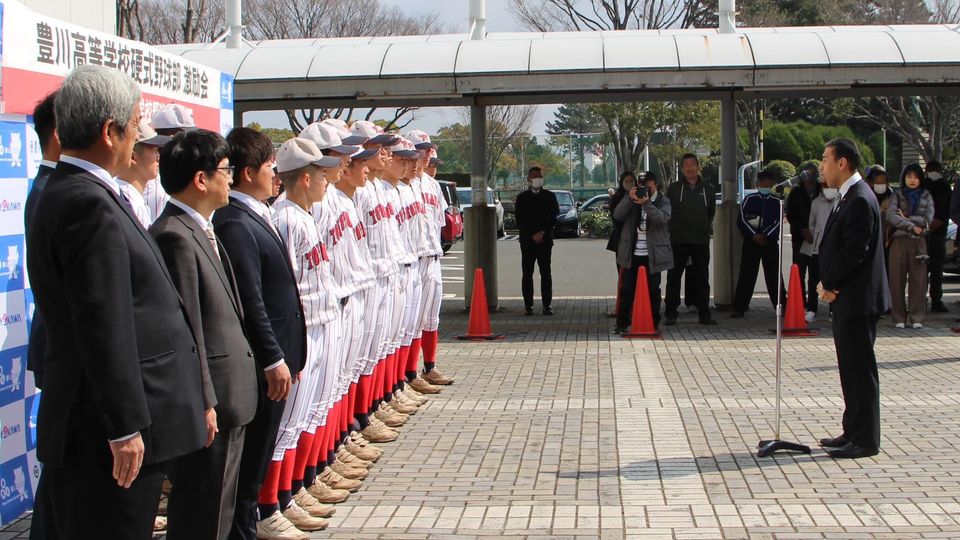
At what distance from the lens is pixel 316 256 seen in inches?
247

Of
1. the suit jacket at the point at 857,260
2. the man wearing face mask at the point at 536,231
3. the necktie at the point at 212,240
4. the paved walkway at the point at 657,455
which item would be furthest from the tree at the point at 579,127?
the necktie at the point at 212,240

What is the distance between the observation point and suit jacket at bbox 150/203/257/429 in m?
4.26

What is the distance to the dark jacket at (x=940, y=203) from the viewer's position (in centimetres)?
1523

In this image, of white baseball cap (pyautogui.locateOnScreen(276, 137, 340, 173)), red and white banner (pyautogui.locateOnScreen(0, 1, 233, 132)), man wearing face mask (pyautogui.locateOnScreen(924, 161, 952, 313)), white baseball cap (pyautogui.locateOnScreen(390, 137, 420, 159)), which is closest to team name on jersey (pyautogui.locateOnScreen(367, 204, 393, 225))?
white baseball cap (pyautogui.locateOnScreen(390, 137, 420, 159))

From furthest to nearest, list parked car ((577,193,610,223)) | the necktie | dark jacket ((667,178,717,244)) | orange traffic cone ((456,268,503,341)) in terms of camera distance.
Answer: parked car ((577,193,610,223)) → dark jacket ((667,178,717,244)) → orange traffic cone ((456,268,503,341)) → the necktie

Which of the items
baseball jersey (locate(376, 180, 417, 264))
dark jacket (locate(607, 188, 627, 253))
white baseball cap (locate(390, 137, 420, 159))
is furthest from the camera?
dark jacket (locate(607, 188, 627, 253))

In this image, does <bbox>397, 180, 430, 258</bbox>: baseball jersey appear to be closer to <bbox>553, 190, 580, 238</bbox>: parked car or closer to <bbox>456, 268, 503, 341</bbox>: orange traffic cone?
<bbox>456, 268, 503, 341</bbox>: orange traffic cone

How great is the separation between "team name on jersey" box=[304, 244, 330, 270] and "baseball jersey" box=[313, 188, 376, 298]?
0.31m

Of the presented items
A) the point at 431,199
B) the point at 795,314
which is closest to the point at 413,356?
the point at 431,199

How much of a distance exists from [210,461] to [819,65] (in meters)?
11.1

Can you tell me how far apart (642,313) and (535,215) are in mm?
2926

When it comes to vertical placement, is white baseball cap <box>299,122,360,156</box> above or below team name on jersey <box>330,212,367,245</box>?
above

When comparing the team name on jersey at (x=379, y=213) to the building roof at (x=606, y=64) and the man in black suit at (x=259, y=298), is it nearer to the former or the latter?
the man in black suit at (x=259, y=298)

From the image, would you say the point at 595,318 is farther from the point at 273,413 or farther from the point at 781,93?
the point at 273,413
